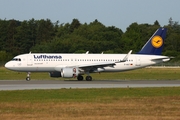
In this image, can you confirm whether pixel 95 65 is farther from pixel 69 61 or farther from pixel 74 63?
pixel 69 61

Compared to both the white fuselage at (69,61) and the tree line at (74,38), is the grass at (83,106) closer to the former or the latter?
the white fuselage at (69,61)

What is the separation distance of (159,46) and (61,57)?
11.0 metres

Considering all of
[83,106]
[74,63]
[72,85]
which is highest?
[74,63]

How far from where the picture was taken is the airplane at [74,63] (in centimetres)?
4372

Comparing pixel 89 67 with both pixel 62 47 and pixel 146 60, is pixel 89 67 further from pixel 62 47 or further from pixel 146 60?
pixel 62 47

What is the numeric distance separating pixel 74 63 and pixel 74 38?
6992cm

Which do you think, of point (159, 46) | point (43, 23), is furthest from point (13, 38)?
point (159, 46)

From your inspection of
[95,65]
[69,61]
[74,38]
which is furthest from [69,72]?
[74,38]

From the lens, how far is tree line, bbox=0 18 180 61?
107644 mm

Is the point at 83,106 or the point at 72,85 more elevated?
the point at 72,85

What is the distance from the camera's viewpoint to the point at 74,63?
149 feet

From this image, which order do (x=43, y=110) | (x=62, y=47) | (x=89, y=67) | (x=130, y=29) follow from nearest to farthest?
(x=43, y=110) → (x=89, y=67) → (x=62, y=47) → (x=130, y=29)

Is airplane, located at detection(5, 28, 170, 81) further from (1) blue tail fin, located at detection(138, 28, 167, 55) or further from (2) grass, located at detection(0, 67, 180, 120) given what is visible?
(2) grass, located at detection(0, 67, 180, 120)

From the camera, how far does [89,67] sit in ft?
144
